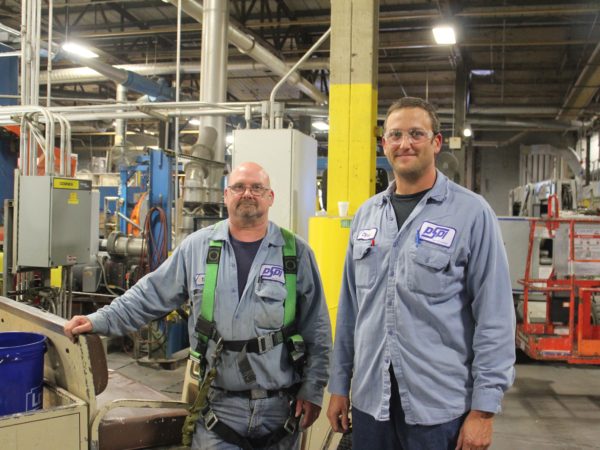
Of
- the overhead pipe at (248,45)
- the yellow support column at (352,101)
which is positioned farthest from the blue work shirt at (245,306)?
the overhead pipe at (248,45)

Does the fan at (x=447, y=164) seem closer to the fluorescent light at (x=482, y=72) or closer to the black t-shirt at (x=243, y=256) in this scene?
the fluorescent light at (x=482, y=72)

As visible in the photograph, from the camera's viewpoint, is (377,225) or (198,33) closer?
(377,225)

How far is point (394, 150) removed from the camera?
1.70 m

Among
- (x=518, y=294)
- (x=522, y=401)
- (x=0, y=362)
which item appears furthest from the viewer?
(x=518, y=294)

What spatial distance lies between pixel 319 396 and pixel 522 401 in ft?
12.7

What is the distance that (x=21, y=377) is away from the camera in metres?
1.89

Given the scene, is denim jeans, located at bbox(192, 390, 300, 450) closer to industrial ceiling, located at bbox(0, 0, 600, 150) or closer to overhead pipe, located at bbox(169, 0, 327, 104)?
overhead pipe, located at bbox(169, 0, 327, 104)

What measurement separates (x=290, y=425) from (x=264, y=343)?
1.06 ft

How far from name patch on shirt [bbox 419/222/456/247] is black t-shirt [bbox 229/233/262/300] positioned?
27.9 inches

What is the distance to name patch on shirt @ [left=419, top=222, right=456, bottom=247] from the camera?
1.61 m

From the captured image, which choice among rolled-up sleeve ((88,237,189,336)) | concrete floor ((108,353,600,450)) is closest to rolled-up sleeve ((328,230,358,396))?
rolled-up sleeve ((88,237,189,336))

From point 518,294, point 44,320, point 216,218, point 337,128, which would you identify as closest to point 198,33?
point 216,218

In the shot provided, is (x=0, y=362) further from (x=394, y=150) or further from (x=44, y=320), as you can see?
(x=394, y=150)

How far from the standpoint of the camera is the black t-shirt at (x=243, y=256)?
204 centimetres
